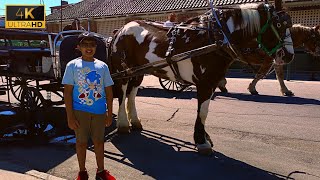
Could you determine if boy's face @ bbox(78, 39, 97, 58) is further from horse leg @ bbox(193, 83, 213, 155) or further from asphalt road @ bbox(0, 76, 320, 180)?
horse leg @ bbox(193, 83, 213, 155)

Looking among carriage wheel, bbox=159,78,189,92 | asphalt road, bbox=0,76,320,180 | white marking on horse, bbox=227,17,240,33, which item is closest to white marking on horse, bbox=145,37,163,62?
white marking on horse, bbox=227,17,240,33

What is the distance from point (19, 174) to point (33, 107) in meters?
2.84

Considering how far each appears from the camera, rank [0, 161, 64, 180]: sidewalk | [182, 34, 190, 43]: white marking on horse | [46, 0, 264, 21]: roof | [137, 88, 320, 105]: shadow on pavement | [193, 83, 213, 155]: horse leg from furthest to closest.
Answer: [46, 0, 264, 21]: roof
[137, 88, 320, 105]: shadow on pavement
[182, 34, 190, 43]: white marking on horse
[193, 83, 213, 155]: horse leg
[0, 161, 64, 180]: sidewalk

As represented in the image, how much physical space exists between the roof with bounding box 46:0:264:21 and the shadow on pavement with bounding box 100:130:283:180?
15.3m

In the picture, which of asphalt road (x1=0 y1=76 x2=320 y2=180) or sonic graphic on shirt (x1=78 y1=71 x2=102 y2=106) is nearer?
sonic graphic on shirt (x1=78 y1=71 x2=102 y2=106)

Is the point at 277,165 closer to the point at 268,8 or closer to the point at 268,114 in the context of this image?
the point at 268,8

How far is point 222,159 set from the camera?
5.07 meters

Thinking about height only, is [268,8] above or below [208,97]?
above

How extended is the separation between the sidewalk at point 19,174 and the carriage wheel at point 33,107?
6.58ft

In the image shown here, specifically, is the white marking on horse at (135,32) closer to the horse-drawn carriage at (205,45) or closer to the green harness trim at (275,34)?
the horse-drawn carriage at (205,45)

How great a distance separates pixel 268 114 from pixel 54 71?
4779 mm

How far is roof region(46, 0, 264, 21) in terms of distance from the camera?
2153 cm

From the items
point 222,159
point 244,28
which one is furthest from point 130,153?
point 244,28

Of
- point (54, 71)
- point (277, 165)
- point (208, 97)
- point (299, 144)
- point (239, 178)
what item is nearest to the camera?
point (239, 178)
